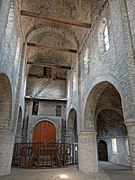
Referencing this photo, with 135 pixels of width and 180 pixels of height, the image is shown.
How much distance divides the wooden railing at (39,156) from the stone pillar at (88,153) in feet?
8.29

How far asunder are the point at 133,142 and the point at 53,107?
13959 millimetres

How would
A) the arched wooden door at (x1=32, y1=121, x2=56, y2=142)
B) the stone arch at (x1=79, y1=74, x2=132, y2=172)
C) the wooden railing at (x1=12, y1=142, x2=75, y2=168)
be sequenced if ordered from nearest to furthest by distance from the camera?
the stone arch at (x1=79, y1=74, x2=132, y2=172), the wooden railing at (x1=12, y1=142, x2=75, y2=168), the arched wooden door at (x1=32, y1=121, x2=56, y2=142)

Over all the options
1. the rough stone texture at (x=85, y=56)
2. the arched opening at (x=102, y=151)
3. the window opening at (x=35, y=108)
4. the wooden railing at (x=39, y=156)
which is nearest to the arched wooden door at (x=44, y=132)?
the rough stone texture at (x=85, y=56)

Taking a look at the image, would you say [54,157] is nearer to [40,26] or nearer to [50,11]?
[40,26]

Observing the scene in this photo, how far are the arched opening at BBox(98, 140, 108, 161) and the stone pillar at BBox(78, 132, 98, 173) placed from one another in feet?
28.9

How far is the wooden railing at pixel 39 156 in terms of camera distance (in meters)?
11.4

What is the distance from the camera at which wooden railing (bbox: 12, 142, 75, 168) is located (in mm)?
11356

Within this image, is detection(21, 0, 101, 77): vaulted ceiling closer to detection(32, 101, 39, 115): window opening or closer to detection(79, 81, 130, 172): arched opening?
detection(79, 81, 130, 172): arched opening

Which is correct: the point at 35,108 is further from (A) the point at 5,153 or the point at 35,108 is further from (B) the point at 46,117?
(A) the point at 5,153

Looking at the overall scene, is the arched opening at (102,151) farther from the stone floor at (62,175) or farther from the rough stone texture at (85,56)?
the stone floor at (62,175)

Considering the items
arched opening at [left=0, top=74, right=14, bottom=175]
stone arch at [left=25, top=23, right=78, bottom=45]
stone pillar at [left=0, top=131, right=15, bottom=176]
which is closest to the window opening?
stone arch at [left=25, top=23, right=78, bottom=45]

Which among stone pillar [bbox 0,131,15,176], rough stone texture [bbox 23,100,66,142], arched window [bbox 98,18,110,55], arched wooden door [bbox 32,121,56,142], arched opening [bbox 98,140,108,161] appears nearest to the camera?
arched window [bbox 98,18,110,55]

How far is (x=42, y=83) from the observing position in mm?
19359

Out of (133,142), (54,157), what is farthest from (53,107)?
(133,142)
